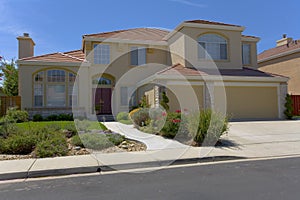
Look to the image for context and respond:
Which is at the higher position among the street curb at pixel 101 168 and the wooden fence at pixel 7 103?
the wooden fence at pixel 7 103

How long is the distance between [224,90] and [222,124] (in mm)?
6792

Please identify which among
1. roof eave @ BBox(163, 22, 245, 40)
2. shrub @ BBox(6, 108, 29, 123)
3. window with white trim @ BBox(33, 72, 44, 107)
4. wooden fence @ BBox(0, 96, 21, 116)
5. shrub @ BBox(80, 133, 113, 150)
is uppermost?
→ roof eave @ BBox(163, 22, 245, 40)

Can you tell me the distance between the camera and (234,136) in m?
11.0

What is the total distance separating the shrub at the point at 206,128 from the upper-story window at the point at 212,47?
30.0 ft

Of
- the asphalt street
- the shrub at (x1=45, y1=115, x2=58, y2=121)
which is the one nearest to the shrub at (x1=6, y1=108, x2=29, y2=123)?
the shrub at (x1=45, y1=115, x2=58, y2=121)

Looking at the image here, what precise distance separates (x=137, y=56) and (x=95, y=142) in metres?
11.7

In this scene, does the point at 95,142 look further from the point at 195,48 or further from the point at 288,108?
the point at 288,108

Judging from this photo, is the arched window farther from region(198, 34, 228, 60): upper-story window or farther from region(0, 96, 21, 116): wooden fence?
region(198, 34, 228, 60): upper-story window

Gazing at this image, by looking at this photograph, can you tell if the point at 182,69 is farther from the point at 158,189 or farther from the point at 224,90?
the point at 158,189

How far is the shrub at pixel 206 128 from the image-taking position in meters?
9.53

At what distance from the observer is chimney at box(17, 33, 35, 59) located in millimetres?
19578

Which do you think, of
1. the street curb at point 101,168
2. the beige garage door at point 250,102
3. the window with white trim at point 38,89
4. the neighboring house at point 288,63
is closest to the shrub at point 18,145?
the street curb at point 101,168

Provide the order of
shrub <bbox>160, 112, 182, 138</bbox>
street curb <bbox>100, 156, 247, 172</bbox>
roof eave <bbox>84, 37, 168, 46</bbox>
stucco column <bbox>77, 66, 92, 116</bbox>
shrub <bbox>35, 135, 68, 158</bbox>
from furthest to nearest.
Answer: roof eave <bbox>84, 37, 168, 46</bbox> → stucco column <bbox>77, 66, 92, 116</bbox> → shrub <bbox>160, 112, 182, 138</bbox> → shrub <bbox>35, 135, 68, 158</bbox> → street curb <bbox>100, 156, 247, 172</bbox>

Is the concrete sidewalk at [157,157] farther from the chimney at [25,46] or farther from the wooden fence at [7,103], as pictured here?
the chimney at [25,46]
